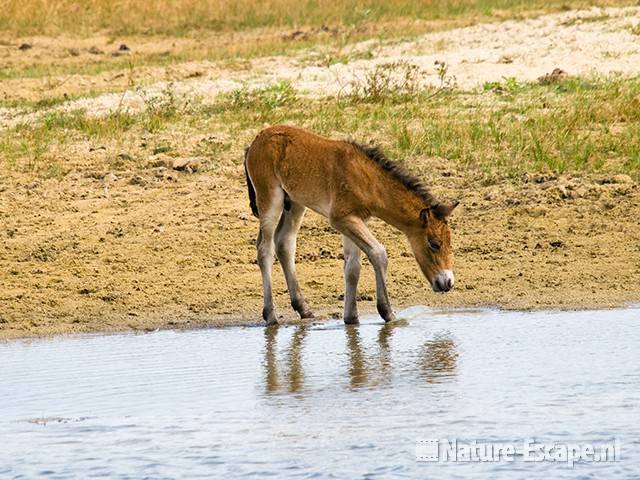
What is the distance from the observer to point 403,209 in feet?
33.0

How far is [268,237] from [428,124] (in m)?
4.14

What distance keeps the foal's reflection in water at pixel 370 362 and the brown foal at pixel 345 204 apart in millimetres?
453

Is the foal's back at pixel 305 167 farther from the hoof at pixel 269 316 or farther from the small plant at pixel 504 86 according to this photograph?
the small plant at pixel 504 86

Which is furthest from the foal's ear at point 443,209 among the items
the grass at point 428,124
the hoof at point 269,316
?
the grass at point 428,124

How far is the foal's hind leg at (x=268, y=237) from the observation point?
10.2 metres

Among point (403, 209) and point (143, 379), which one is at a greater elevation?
point (403, 209)

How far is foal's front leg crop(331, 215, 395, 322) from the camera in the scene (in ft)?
32.0

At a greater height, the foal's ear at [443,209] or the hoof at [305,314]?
the foal's ear at [443,209]

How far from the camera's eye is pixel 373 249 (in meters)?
9.77

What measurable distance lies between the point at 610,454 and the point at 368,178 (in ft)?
11.7

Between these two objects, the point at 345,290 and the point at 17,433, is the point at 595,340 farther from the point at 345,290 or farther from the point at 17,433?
the point at 17,433

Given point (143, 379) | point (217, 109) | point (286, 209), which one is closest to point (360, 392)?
point (143, 379)

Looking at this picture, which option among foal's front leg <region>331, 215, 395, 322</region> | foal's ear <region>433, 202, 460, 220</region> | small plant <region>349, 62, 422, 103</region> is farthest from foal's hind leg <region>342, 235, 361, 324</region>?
small plant <region>349, 62, 422, 103</region>

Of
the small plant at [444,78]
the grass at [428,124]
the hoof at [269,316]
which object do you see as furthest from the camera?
the small plant at [444,78]
